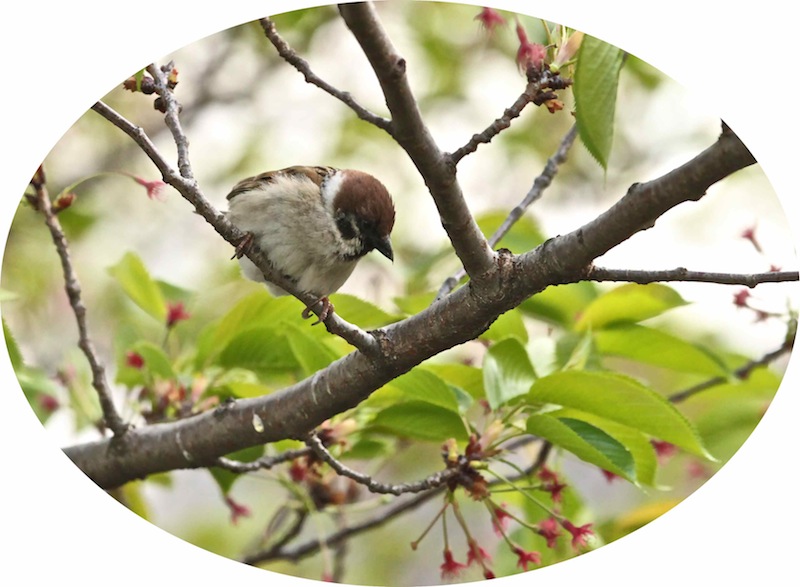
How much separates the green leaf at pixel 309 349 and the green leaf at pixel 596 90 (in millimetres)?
905

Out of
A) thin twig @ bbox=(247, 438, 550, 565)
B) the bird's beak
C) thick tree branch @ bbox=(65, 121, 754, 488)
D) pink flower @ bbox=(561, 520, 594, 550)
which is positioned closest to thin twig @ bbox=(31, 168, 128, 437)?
thick tree branch @ bbox=(65, 121, 754, 488)

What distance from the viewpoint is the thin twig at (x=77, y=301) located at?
2.34 meters

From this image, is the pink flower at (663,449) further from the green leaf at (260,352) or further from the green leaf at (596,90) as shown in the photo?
the green leaf at (596,90)

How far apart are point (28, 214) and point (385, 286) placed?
1389 mm

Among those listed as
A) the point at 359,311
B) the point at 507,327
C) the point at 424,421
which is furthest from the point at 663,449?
the point at 359,311

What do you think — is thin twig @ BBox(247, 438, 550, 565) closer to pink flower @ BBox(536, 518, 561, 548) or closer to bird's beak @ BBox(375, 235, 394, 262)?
pink flower @ BBox(536, 518, 561, 548)

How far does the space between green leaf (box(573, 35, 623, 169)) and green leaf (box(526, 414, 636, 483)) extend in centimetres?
63

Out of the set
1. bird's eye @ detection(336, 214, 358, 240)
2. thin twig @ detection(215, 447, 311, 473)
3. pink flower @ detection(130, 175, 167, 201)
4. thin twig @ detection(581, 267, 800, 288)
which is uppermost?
bird's eye @ detection(336, 214, 358, 240)

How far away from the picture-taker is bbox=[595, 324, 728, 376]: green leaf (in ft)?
8.71

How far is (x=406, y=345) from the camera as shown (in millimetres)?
1967

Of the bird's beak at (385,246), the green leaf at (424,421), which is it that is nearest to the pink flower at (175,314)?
the bird's beak at (385,246)

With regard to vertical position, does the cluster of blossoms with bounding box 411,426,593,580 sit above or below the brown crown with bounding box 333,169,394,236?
below

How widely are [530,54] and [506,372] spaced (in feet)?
2.69

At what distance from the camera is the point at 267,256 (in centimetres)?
263
